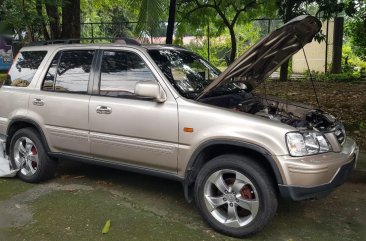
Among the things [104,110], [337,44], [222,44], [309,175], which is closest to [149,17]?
[104,110]

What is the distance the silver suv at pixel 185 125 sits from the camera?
3965 mm

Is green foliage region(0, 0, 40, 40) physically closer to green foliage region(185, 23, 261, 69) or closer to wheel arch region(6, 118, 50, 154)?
wheel arch region(6, 118, 50, 154)

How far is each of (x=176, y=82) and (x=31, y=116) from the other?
6.58ft

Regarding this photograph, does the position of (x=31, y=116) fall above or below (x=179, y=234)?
above

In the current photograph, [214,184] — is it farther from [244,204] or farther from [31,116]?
[31,116]

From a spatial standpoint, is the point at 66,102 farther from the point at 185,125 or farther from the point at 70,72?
the point at 185,125

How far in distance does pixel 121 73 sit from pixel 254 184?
6.35ft

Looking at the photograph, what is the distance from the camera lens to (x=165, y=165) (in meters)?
4.55

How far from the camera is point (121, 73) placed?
4.93 metres

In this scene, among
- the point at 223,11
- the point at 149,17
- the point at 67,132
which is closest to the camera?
the point at 67,132

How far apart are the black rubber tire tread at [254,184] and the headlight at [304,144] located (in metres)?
0.35

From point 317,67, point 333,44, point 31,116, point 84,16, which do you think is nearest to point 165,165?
point 31,116

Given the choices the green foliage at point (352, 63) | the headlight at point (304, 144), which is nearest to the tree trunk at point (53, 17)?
the headlight at point (304, 144)

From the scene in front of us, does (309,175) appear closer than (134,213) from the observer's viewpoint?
Yes
